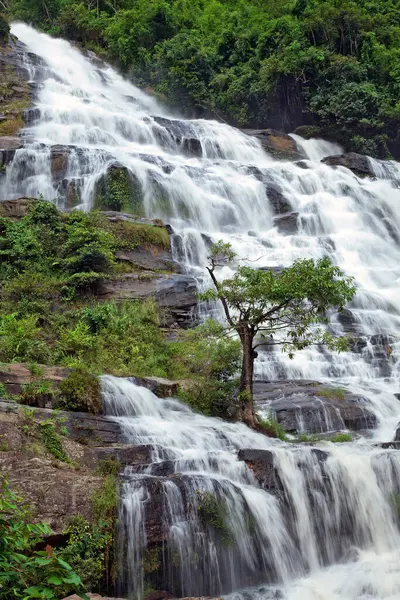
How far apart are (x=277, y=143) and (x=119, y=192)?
1658cm

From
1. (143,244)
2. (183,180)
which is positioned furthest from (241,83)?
(143,244)

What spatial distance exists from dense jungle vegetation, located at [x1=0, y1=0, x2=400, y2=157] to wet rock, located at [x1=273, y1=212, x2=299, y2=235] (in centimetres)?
1396

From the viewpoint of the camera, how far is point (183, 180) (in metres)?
26.1

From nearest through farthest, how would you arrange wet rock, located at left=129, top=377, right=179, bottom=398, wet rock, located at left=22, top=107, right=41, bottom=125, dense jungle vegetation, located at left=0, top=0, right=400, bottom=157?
1. wet rock, located at left=129, top=377, right=179, bottom=398
2. wet rock, located at left=22, top=107, right=41, bottom=125
3. dense jungle vegetation, located at left=0, top=0, right=400, bottom=157

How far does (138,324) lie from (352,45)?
33448 millimetres

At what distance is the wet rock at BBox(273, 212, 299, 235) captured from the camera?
26561 mm

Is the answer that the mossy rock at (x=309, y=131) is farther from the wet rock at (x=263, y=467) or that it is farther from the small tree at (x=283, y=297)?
the wet rock at (x=263, y=467)

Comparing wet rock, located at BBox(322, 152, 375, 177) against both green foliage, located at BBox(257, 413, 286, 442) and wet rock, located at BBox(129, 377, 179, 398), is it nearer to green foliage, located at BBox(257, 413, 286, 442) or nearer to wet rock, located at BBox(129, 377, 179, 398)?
green foliage, located at BBox(257, 413, 286, 442)

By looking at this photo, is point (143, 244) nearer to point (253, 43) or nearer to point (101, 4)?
point (253, 43)

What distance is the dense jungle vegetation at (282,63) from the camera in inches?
1507

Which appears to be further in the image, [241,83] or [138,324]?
[241,83]

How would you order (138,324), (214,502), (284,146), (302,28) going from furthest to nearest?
1. (302,28)
2. (284,146)
3. (138,324)
4. (214,502)

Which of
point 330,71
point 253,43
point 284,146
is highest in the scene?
point 253,43

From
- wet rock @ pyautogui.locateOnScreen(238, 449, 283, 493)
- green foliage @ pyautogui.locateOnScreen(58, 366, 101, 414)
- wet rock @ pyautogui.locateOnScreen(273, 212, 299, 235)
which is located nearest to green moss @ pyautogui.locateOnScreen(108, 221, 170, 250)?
wet rock @ pyautogui.locateOnScreen(273, 212, 299, 235)
